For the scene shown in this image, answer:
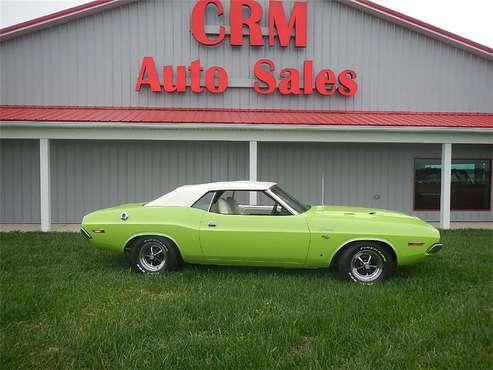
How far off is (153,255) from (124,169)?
5600mm

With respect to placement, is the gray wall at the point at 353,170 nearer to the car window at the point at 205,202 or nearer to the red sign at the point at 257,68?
the red sign at the point at 257,68

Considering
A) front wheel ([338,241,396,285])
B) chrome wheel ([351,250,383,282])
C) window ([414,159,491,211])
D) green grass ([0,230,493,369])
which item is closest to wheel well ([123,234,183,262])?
green grass ([0,230,493,369])

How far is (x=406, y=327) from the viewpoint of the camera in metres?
3.43

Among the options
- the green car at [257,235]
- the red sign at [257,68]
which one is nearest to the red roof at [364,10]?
the red sign at [257,68]

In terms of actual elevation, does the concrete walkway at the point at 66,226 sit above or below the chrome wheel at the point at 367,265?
below

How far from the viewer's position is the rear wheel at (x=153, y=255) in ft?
16.5

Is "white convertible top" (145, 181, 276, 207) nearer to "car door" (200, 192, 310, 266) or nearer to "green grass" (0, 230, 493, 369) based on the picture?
"car door" (200, 192, 310, 266)

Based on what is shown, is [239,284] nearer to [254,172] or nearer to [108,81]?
[254,172]

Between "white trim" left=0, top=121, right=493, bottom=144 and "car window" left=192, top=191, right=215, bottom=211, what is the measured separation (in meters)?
3.39

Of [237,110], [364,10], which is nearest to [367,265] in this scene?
[237,110]

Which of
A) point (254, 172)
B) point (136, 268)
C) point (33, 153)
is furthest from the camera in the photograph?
point (33, 153)

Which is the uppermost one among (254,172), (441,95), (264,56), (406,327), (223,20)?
(223,20)

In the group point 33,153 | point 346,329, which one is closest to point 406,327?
point 346,329

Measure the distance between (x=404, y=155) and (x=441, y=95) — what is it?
6.87 feet
